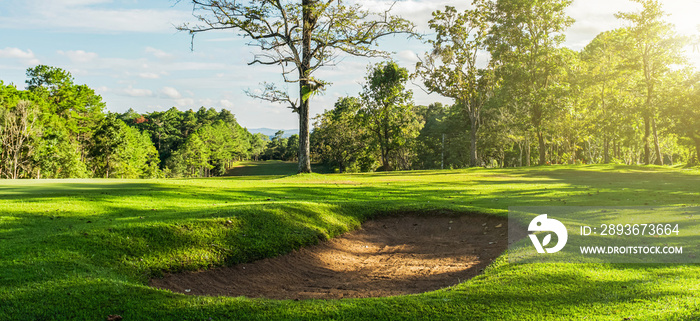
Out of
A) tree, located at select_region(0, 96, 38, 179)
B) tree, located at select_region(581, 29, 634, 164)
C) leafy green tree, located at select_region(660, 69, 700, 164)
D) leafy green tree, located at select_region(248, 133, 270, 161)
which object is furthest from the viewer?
leafy green tree, located at select_region(248, 133, 270, 161)

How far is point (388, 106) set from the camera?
5216 centimetres

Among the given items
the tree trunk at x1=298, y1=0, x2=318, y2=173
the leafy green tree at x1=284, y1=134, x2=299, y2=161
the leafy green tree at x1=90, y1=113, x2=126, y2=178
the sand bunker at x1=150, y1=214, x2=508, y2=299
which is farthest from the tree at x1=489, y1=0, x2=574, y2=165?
the leafy green tree at x1=284, y1=134, x2=299, y2=161

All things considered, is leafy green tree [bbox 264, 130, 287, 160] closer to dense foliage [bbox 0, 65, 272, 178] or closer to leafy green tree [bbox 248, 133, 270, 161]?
leafy green tree [bbox 248, 133, 270, 161]

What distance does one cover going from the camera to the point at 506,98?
4584cm

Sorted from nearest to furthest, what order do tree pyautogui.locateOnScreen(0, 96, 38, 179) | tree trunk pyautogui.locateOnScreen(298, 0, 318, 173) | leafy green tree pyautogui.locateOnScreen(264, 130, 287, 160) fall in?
tree trunk pyautogui.locateOnScreen(298, 0, 318, 173) < tree pyautogui.locateOnScreen(0, 96, 38, 179) < leafy green tree pyautogui.locateOnScreen(264, 130, 287, 160)

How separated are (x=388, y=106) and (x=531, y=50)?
672 inches

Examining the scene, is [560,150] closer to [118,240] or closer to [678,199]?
[678,199]

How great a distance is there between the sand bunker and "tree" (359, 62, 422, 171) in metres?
39.8

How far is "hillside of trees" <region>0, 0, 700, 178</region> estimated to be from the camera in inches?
1468

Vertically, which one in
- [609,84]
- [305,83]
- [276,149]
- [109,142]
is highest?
[609,84]

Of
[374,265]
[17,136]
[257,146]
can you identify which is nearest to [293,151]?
[257,146]

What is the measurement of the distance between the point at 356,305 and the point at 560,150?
218 ft

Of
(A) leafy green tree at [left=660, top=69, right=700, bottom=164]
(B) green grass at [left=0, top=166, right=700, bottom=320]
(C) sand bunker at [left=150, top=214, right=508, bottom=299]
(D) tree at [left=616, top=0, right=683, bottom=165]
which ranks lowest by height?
(C) sand bunker at [left=150, top=214, right=508, bottom=299]

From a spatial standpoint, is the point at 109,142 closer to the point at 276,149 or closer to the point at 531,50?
the point at 531,50
